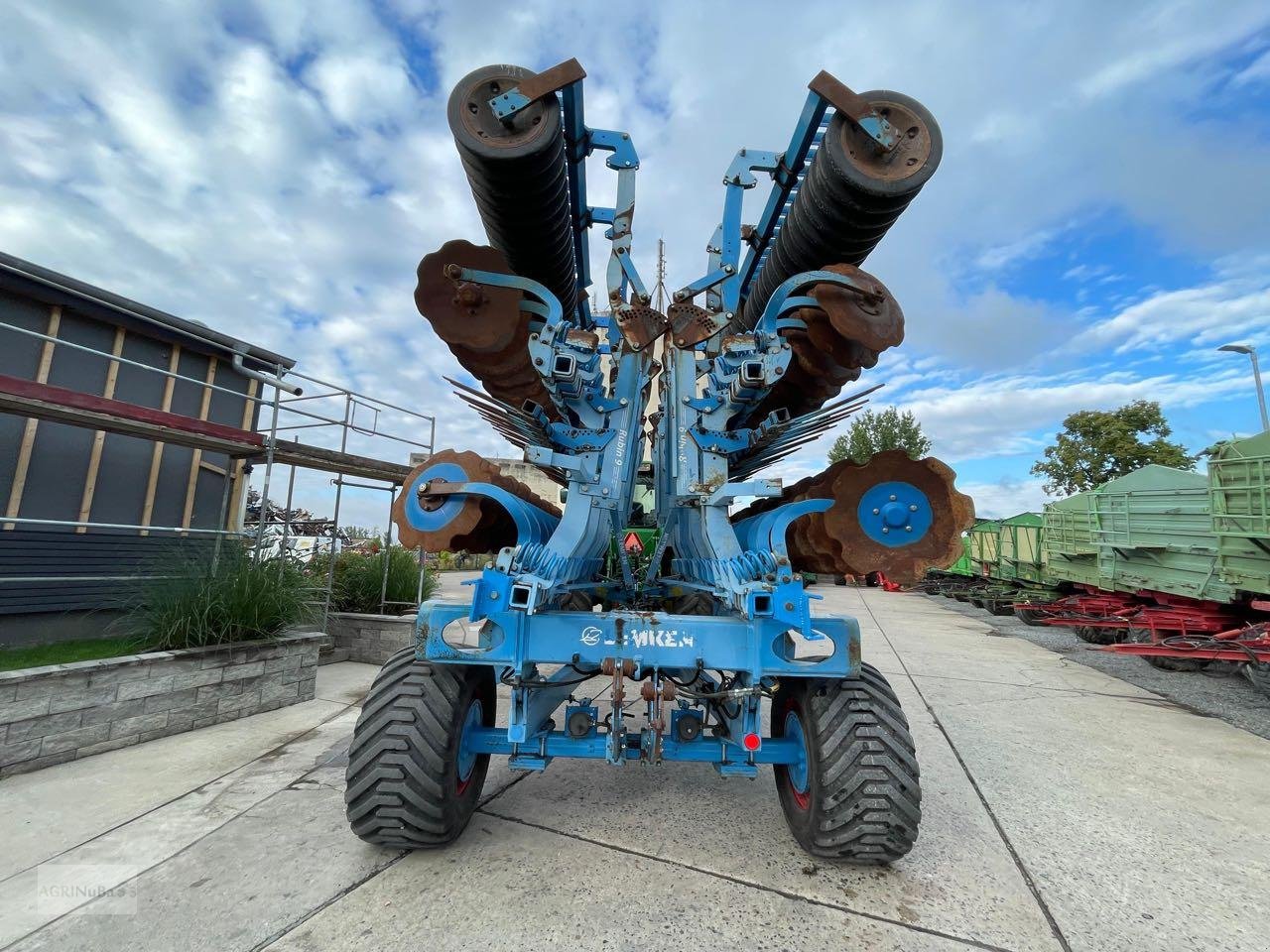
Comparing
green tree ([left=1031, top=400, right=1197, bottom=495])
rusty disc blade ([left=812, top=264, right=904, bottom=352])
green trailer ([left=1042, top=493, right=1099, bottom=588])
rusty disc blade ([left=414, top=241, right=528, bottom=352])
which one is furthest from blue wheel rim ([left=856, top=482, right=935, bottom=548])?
green tree ([left=1031, top=400, right=1197, bottom=495])

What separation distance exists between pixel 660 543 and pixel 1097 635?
36.7 feet

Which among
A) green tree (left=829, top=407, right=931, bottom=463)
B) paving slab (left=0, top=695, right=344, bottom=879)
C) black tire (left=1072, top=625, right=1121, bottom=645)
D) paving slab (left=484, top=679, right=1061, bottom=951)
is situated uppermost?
green tree (left=829, top=407, right=931, bottom=463)

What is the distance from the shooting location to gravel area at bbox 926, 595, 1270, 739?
6047 mm

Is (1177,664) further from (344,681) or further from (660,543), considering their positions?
(344,681)

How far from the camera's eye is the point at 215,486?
7840mm

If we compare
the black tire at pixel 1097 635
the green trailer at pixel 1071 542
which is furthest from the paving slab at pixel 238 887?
the green trailer at pixel 1071 542

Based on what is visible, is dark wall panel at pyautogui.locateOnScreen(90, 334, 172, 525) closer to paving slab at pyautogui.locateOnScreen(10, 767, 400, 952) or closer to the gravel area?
paving slab at pyautogui.locateOnScreen(10, 767, 400, 952)

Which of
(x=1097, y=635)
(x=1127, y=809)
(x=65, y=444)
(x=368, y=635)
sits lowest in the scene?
(x=1127, y=809)

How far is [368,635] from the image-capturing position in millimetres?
7223

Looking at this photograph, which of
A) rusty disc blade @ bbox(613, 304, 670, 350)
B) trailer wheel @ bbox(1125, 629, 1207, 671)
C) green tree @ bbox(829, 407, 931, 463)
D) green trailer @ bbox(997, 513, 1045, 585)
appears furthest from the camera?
green tree @ bbox(829, 407, 931, 463)

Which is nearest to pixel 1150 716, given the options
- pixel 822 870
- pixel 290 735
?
pixel 822 870

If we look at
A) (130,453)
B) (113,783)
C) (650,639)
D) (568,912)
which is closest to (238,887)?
(568,912)

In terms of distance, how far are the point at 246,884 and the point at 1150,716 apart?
26.2 ft

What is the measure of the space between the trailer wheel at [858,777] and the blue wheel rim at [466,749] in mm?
1753
